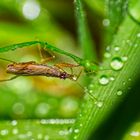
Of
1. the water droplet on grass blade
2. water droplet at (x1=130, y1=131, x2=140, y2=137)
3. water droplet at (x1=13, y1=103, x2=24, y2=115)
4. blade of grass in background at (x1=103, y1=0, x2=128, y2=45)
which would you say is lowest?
water droplet at (x1=130, y1=131, x2=140, y2=137)

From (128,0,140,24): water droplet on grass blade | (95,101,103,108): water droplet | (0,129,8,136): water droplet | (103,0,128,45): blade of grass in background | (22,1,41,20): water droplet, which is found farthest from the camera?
(22,1,41,20): water droplet

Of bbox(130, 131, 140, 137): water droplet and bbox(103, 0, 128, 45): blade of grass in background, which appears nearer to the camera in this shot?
bbox(130, 131, 140, 137): water droplet

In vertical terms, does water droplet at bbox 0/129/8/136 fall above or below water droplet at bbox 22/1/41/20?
below

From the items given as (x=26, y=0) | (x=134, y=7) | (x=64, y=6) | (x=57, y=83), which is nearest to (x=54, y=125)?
(x=134, y=7)

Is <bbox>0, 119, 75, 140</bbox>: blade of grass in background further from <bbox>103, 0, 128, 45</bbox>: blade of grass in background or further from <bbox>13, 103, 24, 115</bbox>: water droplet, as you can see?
<bbox>103, 0, 128, 45</bbox>: blade of grass in background

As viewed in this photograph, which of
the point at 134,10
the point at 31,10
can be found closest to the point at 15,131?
the point at 134,10

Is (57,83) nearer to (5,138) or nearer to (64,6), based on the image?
(64,6)

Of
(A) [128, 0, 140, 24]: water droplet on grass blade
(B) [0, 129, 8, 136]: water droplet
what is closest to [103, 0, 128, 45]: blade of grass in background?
(A) [128, 0, 140, 24]: water droplet on grass blade

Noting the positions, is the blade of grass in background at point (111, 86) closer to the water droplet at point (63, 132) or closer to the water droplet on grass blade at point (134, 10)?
the water droplet on grass blade at point (134, 10)
